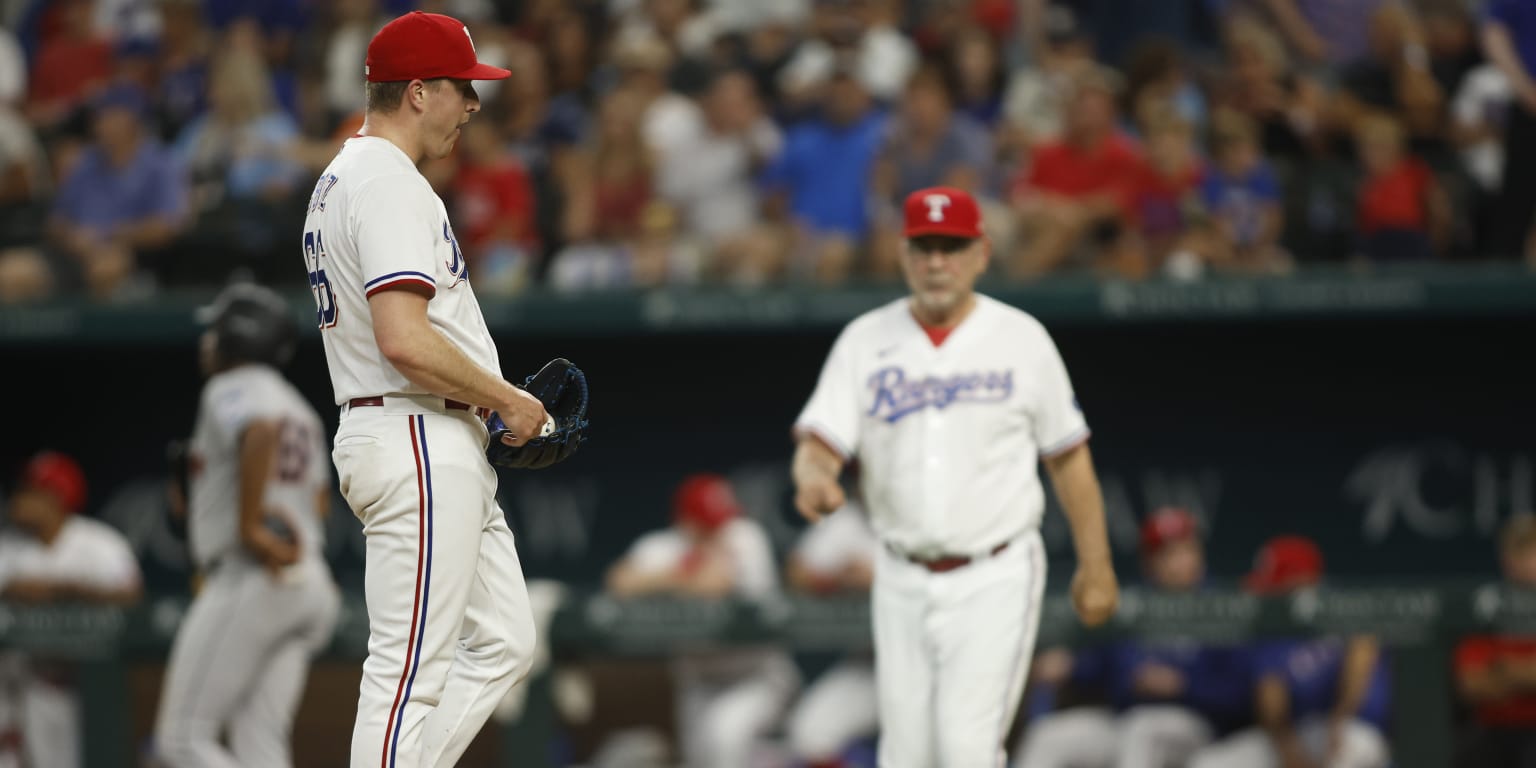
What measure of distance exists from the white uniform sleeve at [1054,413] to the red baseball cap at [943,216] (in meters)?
0.41

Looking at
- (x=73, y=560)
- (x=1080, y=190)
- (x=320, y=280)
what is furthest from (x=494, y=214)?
(x=320, y=280)

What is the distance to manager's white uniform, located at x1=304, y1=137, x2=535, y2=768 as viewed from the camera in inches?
151

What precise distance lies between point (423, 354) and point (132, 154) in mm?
6828

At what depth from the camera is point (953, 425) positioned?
17.1 ft

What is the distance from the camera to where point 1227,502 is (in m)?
9.21

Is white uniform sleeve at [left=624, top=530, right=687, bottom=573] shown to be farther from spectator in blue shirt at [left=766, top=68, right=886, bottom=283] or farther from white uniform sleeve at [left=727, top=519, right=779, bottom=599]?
spectator in blue shirt at [left=766, top=68, right=886, bottom=283]

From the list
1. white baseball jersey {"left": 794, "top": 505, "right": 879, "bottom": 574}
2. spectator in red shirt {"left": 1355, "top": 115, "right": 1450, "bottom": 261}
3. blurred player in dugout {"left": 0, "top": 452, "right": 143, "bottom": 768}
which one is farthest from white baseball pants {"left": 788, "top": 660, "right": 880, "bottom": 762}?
spectator in red shirt {"left": 1355, "top": 115, "right": 1450, "bottom": 261}

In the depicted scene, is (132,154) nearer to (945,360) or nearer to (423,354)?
(945,360)

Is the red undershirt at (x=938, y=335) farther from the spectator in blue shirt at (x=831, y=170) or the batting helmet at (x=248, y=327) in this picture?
the spectator in blue shirt at (x=831, y=170)

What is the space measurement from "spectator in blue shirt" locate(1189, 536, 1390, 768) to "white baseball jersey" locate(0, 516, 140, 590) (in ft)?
15.2

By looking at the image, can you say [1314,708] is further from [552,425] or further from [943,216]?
[552,425]

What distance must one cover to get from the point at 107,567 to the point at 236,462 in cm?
281

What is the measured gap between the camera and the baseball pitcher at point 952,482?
505cm

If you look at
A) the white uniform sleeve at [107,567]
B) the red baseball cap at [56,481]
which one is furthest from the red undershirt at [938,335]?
the red baseball cap at [56,481]
